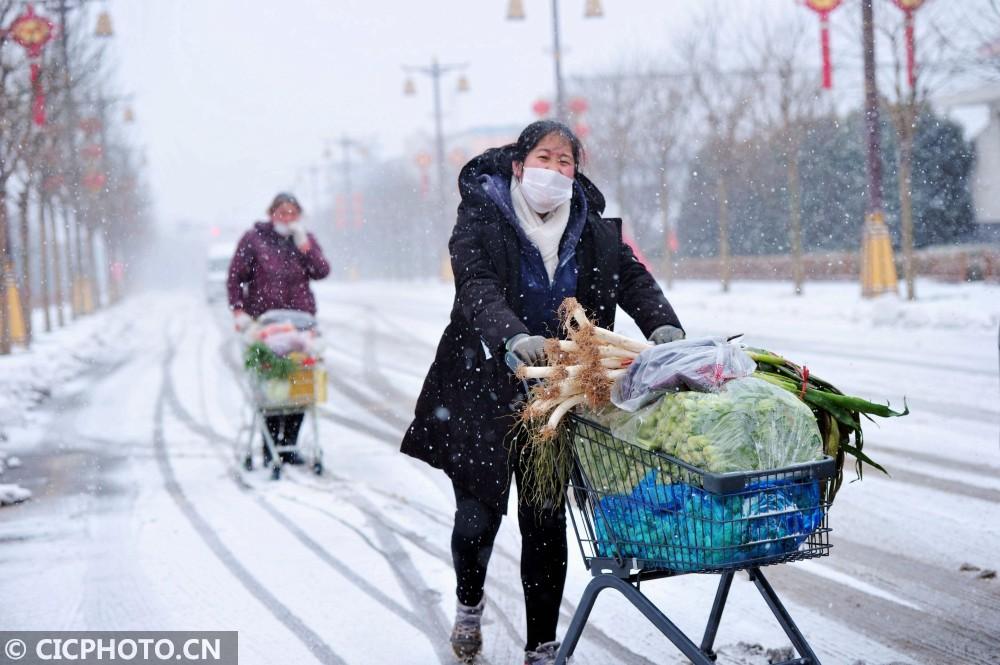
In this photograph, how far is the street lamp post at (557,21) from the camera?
25375mm

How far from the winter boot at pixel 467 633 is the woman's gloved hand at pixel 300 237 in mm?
4309

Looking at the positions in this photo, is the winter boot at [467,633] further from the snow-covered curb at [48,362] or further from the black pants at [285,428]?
the snow-covered curb at [48,362]

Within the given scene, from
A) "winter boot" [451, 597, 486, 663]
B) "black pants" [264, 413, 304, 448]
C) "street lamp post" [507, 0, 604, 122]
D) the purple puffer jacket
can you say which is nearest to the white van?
"street lamp post" [507, 0, 604, 122]

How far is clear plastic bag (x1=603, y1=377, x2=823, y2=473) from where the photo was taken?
2717 millimetres

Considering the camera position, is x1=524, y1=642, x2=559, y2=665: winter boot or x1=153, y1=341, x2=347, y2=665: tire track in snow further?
x1=153, y1=341, x2=347, y2=665: tire track in snow

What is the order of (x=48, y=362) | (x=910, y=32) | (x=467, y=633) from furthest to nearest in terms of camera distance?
1. (x=910, y=32)
2. (x=48, y=362)
3. (x=467, y=633)

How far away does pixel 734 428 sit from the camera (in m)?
2.72

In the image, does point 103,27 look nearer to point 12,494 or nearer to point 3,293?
point 3,293

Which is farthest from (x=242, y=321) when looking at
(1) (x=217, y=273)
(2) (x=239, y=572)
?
(1) (x=217, y=273)

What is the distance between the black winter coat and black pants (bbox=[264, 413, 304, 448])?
4.38 m

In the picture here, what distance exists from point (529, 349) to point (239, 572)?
289cm

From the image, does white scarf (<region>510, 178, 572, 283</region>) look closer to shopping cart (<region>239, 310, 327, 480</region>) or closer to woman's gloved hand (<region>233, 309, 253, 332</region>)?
shopping cart (<region>239, 310, 327, 480</region>)

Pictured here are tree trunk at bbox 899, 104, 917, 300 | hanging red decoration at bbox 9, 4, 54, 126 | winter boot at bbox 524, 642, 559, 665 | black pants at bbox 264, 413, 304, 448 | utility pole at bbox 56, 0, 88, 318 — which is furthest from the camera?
utility pole at bbox 56, 0, 88, 318

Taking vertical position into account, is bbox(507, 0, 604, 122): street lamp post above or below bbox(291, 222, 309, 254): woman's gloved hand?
above
